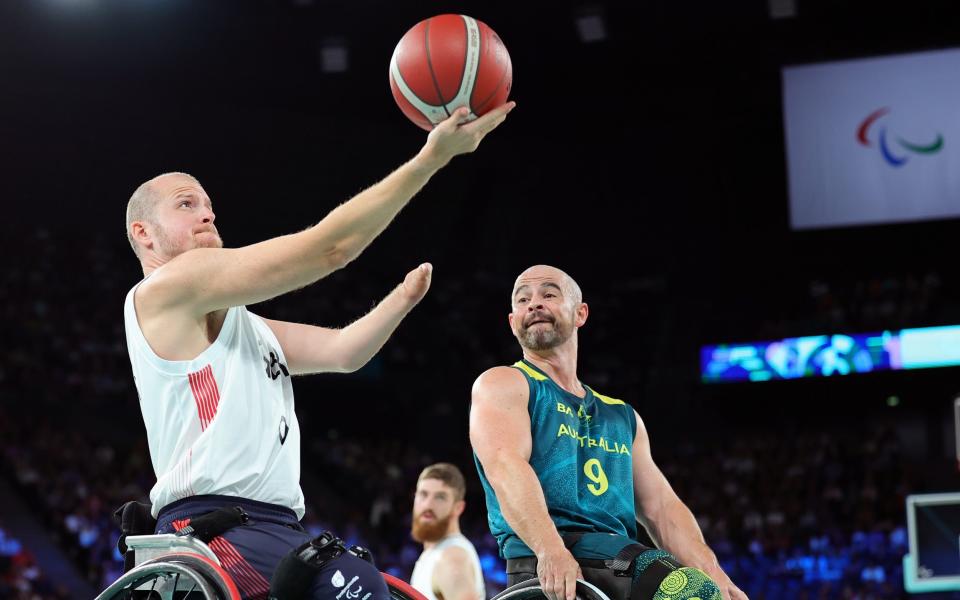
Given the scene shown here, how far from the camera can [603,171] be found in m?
26.9

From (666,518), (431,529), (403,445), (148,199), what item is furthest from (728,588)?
(403,445)

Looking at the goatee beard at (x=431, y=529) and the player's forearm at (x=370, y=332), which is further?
the goatee beard at (x=431, y=529)

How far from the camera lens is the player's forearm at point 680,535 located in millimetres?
4523

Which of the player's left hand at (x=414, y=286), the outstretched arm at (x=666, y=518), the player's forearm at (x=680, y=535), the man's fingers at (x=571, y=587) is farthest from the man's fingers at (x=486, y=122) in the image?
the player's forearm at (x=680, y=535)

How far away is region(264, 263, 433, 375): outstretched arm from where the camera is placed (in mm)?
3756

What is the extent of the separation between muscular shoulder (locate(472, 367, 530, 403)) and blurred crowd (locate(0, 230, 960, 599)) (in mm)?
11841

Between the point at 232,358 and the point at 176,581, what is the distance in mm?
630

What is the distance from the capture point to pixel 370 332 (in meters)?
3.75

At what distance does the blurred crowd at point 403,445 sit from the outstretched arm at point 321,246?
1276 centimetres

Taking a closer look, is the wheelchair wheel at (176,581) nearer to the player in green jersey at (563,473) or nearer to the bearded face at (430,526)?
the player in green jersey at (563,473)

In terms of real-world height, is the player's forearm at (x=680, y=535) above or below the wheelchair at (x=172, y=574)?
above

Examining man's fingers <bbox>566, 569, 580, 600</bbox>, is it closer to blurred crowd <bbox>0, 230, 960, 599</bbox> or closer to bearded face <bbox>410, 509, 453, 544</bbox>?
bearded face <bbox>410, 509, 453, 544</bbox>

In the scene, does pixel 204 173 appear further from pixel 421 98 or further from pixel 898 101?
pixel 421 98

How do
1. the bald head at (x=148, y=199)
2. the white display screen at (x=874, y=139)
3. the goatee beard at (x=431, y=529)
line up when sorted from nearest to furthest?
the bald head at (x=148, y=199), the goatee beard at (x=431, y=529), the white display screen at (x=874, y=139)
